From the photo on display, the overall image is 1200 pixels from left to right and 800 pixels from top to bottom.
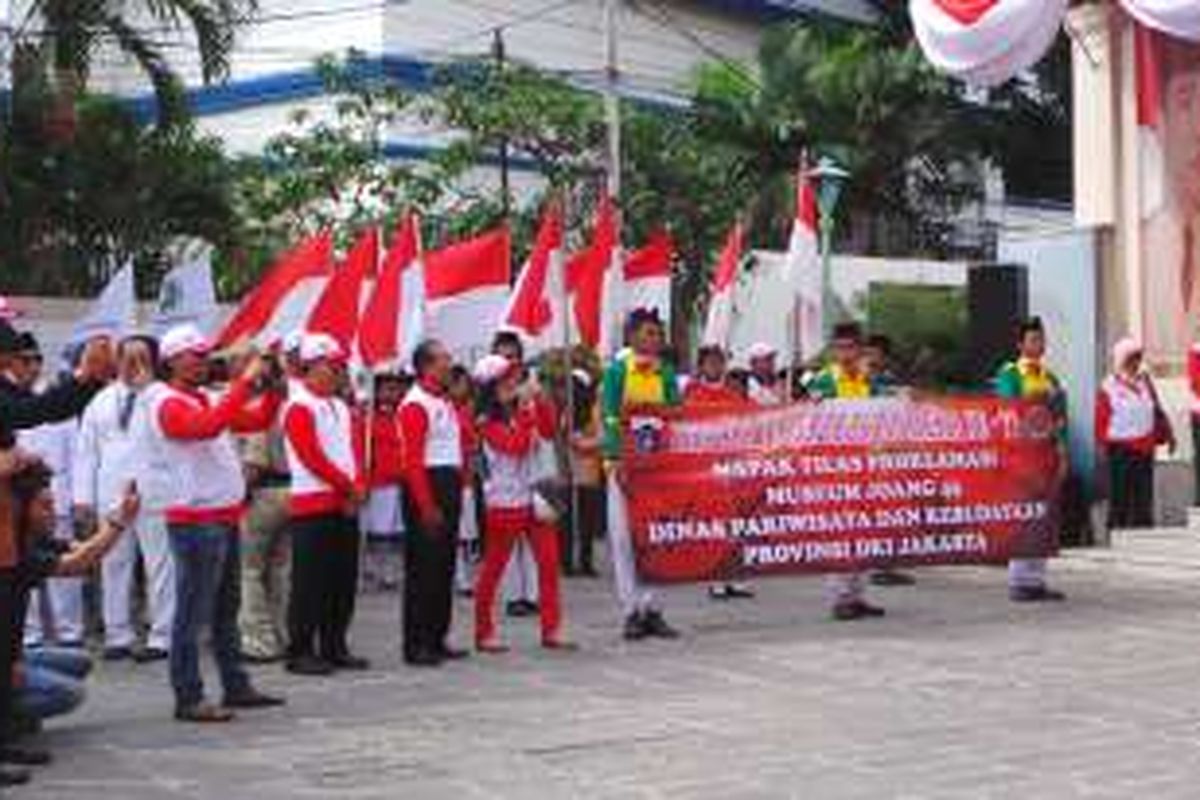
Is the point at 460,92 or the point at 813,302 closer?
the point at 813,302

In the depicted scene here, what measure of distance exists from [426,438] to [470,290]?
9.77ft

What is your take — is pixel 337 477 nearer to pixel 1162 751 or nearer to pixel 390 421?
pixel 390 421

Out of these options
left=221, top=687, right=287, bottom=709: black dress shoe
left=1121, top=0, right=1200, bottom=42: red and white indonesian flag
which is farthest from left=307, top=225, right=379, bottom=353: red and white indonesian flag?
left=1121, top=0, right=1200, bottom=42: red and white indonesian flag

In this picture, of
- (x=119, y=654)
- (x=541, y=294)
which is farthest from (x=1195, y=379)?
(x=119, y=654)

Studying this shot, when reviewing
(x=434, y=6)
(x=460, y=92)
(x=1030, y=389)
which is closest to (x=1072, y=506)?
(x=1030, y=389)

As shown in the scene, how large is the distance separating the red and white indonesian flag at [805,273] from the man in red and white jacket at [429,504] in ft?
13.5

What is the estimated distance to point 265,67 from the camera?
44.2m

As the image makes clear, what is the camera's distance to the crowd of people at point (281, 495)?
31.5 feet

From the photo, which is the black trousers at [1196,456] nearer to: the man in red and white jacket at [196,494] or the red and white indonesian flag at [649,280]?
the red and white indonesian flag at [649,280]

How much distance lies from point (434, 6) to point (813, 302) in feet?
97.1

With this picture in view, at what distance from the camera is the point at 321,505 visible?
11.5 metres

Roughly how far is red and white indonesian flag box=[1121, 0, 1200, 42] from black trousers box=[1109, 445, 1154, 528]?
11.6 feet

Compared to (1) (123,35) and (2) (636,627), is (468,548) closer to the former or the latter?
(2) (636,627)

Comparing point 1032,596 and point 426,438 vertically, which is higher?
point 426,438
